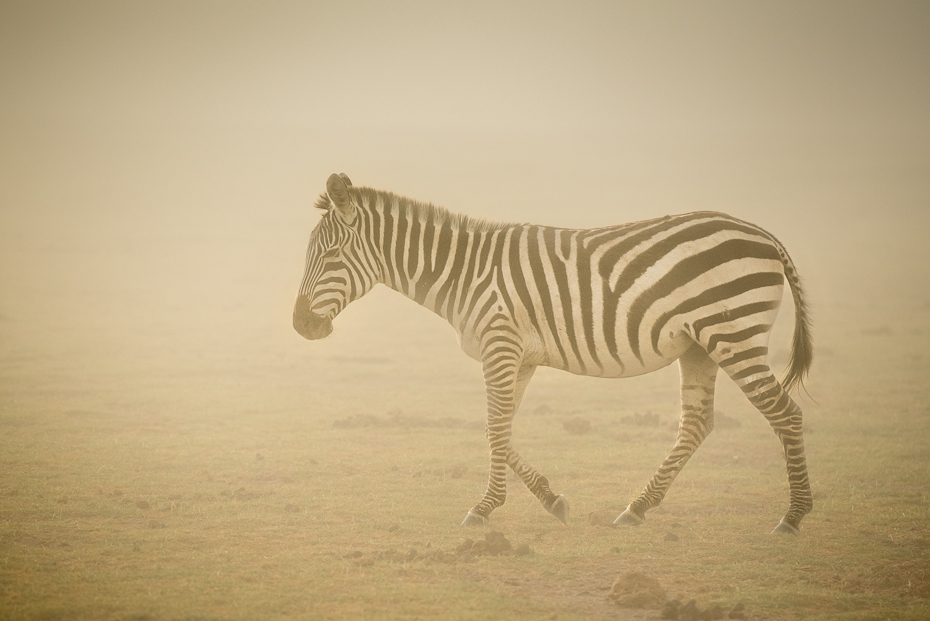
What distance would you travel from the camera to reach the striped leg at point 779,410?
709 cm

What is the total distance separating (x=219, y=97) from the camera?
140 m

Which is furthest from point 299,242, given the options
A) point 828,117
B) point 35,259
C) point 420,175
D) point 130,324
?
point 828,117

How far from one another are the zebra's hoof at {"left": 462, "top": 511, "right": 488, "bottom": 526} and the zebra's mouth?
215 cm

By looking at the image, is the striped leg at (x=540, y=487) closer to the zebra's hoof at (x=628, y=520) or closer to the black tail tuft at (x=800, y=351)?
the zebra's hoof at (x=628, y=520)

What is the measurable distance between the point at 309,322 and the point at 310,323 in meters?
0.01

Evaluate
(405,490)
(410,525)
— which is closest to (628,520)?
(410,525)

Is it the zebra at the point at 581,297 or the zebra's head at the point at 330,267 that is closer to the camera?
the zebra at the point at 581,297

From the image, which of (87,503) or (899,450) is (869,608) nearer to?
(899,450)

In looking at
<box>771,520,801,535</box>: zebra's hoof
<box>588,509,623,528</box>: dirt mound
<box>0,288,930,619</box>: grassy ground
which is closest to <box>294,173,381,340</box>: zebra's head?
<box>0,288,930,619</box>: grassy ground

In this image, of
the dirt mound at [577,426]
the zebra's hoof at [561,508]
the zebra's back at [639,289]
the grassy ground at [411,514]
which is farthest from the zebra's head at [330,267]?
the dirt mound at [577,426]

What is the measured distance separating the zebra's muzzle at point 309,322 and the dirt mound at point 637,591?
137 inches

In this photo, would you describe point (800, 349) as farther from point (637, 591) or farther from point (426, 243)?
point (426, 243)

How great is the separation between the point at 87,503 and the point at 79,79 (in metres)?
146

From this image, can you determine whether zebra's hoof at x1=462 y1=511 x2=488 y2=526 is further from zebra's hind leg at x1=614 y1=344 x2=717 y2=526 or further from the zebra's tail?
the zebra's tail
